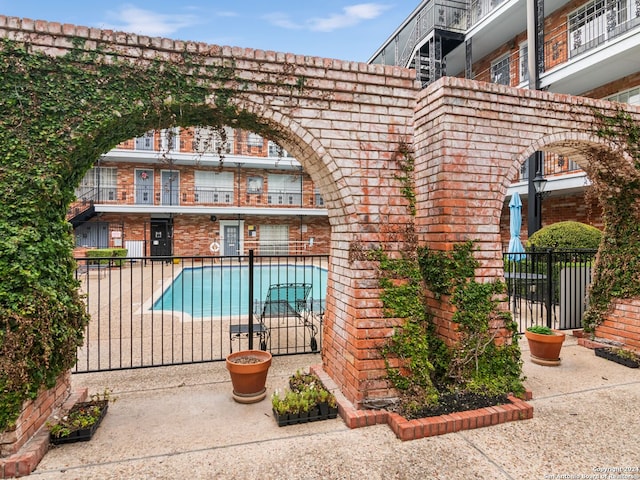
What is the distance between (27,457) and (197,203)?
720 inches

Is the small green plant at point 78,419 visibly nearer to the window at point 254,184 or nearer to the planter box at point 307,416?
the planter box at point 307,416

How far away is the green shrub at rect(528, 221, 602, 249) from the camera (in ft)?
29.8

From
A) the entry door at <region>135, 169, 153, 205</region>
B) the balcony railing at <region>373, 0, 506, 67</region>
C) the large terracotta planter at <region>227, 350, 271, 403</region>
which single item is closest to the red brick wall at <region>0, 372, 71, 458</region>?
the large terracotta planter at <region>227, 350, 271, 403</region>

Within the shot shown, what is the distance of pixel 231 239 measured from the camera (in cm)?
2125

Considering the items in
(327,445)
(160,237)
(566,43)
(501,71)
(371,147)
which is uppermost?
(501,71)

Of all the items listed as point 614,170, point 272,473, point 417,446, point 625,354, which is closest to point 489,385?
point 417,446

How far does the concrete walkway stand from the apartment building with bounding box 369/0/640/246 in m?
7.68

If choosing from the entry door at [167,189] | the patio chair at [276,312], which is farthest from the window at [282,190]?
the patio chair at [276,312]

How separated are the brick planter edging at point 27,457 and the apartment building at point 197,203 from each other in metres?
16.2

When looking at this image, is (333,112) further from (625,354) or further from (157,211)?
(157,211)

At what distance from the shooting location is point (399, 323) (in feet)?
12.0

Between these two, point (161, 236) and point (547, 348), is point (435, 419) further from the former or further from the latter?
point (161, 236)

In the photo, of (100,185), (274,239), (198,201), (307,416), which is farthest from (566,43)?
(100,185)

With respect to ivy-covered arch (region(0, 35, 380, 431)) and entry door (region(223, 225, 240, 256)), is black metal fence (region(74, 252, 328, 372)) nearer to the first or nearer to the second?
ivy-covered arch (region(0, 35, 380, 431))
